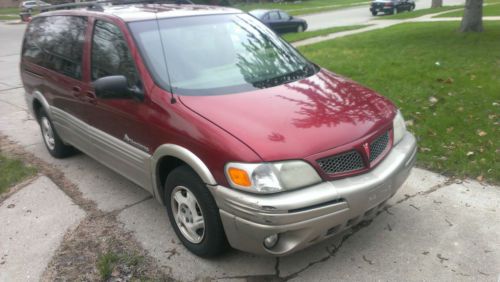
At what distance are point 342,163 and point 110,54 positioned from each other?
2266mm

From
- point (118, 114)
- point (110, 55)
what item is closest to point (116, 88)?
point (118, 114)

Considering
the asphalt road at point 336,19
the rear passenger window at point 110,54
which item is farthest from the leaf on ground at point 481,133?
the asphalt road at point 336,19

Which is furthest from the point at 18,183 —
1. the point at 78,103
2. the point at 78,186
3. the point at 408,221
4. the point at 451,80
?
the point at 451,80

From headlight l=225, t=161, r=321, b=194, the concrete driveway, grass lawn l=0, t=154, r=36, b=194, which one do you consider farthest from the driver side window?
grass lawn l=0, t=154, r=36, b=194

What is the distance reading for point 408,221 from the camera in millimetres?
3848

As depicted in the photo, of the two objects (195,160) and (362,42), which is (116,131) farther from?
(362,42)

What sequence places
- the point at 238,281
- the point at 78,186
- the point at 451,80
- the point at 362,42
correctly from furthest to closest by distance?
the point at 362,42 → the point at 451,80 → the point at 78,186 → the point at 238,281

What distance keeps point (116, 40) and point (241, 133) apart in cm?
165

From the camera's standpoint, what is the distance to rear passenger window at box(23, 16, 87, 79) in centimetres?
457

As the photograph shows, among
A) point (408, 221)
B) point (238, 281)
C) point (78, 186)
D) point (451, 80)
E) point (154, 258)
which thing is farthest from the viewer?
point (451, 80)

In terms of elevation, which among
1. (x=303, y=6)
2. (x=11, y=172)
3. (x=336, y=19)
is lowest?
(x=303, y=6)

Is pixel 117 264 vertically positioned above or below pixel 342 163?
below

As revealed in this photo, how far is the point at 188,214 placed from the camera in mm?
3465

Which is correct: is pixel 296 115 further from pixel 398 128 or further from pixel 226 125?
pixel 398 128
